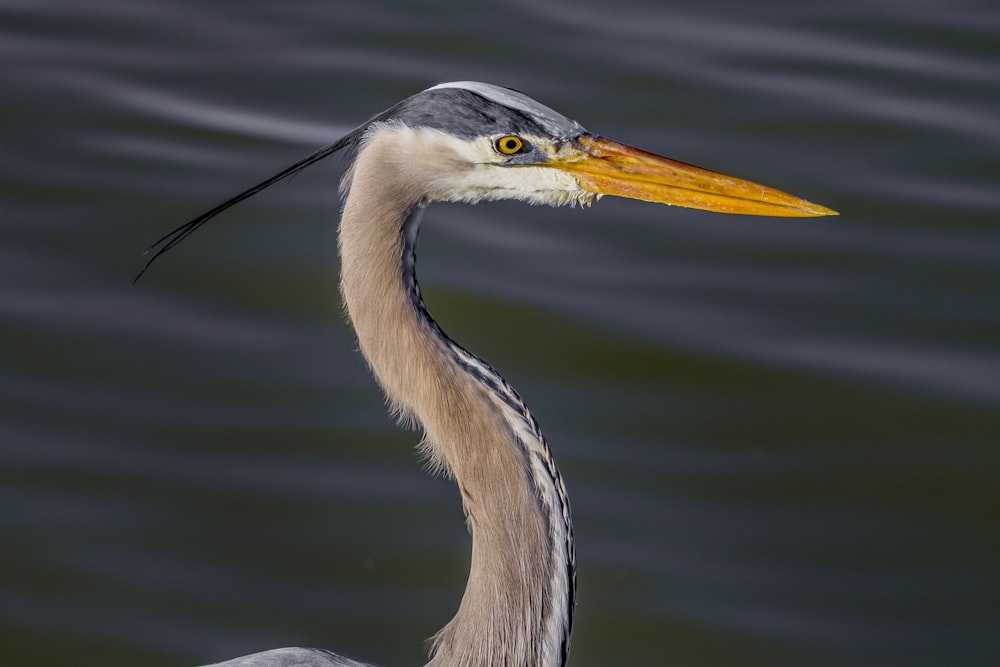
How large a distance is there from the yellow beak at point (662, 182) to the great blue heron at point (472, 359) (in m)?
0.05

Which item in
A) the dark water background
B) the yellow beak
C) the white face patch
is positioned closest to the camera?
the white face patch

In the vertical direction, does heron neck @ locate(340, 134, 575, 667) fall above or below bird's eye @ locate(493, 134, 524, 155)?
below

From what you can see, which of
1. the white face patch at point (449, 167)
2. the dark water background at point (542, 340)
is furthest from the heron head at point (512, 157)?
the dark water background at point (542, 340)

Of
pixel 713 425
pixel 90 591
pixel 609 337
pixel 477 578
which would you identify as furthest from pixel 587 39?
pixel 477 578

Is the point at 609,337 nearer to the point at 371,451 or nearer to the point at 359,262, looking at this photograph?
the point at 371,451

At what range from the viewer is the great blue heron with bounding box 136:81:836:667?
8.36ft

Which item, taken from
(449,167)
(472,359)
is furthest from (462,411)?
(449,167)

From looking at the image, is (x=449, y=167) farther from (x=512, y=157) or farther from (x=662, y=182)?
(x=662, y=182)

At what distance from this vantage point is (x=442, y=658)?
275cm

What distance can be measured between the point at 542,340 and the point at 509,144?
2007 mm

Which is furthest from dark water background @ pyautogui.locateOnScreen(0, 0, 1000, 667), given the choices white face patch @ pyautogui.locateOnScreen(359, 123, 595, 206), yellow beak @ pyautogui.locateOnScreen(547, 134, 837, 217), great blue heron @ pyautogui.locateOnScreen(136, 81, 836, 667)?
white face patch @ pyautogui.locateOnScreen(359, 123, 595, 206)

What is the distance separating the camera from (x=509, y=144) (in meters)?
2.60

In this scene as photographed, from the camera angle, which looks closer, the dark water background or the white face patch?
the white face patch

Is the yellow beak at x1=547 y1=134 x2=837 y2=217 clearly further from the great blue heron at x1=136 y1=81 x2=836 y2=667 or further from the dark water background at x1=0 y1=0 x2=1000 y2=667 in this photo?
the dark water background at x1=0 y1=0 x2=1000 y2=667
